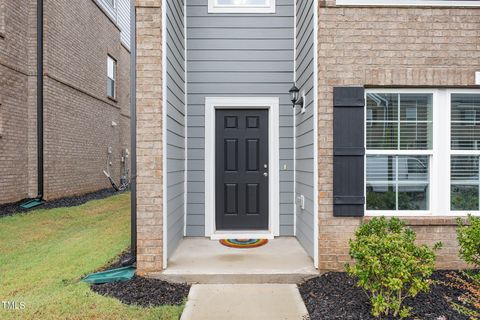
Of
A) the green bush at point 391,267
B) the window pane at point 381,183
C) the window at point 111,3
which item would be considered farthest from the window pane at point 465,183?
the window at point 111,3

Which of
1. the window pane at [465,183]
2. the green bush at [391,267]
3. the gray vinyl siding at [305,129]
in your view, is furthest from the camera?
the gray vinyl siding at [305,129]

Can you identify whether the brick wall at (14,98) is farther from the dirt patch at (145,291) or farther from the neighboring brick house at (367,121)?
the dirt patch at (145,291)

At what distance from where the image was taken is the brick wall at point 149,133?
3.41 meters

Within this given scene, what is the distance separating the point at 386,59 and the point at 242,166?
2375mm

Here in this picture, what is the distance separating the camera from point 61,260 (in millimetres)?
3898

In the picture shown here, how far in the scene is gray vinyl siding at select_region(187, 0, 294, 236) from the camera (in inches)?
187

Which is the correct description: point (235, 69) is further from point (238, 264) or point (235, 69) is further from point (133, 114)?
point (238, 264)

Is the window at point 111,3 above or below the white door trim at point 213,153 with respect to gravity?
above

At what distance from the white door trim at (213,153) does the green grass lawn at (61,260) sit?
1326 mm

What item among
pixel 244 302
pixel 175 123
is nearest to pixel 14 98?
pixel 175 123

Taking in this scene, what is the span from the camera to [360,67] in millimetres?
3525

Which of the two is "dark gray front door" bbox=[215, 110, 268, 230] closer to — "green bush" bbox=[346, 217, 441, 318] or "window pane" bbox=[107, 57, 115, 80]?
"green bush" bbox=[346, 217, 441, 318]

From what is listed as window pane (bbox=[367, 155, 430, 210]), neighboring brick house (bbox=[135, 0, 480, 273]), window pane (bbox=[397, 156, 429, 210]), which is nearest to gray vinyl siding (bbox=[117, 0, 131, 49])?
neighboring brick house (bbox=[135, 0, 480, 273])

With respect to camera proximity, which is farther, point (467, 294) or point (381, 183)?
point (381, 183)
